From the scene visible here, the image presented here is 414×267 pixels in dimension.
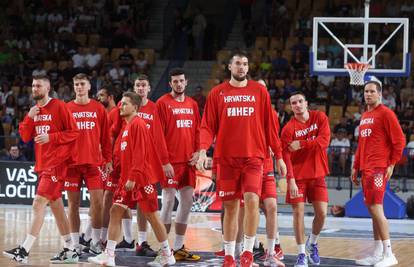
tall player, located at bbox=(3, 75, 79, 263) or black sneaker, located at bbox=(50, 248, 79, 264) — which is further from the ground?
tall player, located at bbox=(3, 75, 79, 263)

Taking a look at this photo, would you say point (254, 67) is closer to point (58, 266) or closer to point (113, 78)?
point (113, 78)

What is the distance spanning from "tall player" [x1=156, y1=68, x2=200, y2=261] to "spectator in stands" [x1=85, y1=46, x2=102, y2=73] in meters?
14.2

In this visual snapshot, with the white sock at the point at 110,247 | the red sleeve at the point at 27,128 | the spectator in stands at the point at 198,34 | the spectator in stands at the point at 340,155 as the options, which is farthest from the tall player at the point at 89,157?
the spectator in stands at the point at 198,34

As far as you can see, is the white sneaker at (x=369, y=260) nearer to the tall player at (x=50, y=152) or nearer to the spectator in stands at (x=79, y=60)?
the tall player at (x=50, y=152)

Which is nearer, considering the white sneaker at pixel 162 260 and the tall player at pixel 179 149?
the white sneaker at pixel 162 260

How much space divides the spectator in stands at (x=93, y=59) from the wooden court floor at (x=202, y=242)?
30.5ft

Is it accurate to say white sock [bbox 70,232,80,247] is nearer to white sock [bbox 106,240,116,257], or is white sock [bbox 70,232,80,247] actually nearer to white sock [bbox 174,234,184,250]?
white sock [bbox 106,240,116,257]

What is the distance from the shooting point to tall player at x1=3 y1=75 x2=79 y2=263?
1170 centimetres

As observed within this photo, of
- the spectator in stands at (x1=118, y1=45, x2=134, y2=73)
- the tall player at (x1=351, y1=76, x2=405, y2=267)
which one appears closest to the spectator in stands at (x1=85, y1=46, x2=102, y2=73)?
the spectator in stands at (x1=118, y1=45, x2=134, y2=73)

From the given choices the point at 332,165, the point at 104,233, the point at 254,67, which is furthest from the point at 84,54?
the point at 104,233

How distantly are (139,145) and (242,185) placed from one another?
4.67ft

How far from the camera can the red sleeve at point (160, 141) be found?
12031 mm

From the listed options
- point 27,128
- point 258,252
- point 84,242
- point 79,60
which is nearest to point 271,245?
point 258,252

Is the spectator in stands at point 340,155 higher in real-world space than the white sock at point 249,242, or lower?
higher
